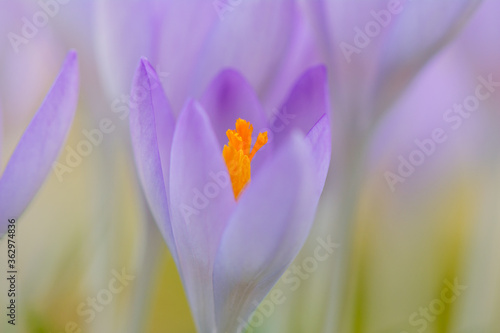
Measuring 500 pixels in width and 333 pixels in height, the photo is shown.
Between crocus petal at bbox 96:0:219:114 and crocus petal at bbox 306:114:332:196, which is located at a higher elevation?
crocus petal at bbox 96:0:219:114

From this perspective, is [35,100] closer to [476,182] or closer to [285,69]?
[285,69]

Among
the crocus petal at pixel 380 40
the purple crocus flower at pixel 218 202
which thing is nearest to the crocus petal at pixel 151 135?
the purple crocus flower at pixel 218 202

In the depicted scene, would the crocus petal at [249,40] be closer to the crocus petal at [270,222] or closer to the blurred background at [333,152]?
the blurred background at [333,152]

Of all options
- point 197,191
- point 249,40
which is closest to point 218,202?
point 197,191

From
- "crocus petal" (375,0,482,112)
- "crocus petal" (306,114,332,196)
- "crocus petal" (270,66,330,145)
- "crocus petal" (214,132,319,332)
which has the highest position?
"crocus petal" (375,0,482,112)

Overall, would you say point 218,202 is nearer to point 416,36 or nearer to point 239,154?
point 239,154

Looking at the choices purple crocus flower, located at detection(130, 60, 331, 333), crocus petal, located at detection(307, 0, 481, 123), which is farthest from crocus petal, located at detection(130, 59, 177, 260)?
crocus petal, located at detection(307, 0, 481, 123)

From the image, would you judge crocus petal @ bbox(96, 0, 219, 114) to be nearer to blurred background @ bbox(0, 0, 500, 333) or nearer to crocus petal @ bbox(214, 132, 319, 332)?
blurred background @ bbox(0, 0, 500, 333)
